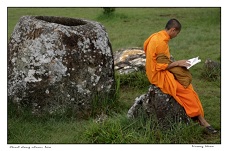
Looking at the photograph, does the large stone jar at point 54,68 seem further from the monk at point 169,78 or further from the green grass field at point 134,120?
the monk at point 169,78

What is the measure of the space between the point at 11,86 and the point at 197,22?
9570 mm

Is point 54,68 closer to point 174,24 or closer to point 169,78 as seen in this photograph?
point 169,78

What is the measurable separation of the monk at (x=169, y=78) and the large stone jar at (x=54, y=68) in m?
1.00

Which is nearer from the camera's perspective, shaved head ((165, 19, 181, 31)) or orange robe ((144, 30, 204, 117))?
orange robe ((144, 30, 204, 117))

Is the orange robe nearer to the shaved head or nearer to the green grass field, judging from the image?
the shaved head

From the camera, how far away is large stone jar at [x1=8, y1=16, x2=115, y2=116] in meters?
6.46

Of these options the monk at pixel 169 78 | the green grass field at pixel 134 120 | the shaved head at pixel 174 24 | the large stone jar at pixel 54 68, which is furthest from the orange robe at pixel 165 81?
the large stone jar at pixel 54 68

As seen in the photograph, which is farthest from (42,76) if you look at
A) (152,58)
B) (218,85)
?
(218,85)

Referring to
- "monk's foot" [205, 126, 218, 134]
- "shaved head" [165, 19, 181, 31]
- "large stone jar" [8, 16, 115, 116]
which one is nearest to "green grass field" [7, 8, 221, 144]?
"monk's foot" [205, 126, 218, 134]

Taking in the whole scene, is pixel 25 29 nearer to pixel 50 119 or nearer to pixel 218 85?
pixel 50 119

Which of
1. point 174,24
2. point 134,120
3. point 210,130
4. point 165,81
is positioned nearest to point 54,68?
point 134,120

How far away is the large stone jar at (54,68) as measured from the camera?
6.46 meters

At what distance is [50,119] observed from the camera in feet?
21.2

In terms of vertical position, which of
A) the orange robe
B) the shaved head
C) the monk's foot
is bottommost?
the monk's foot
